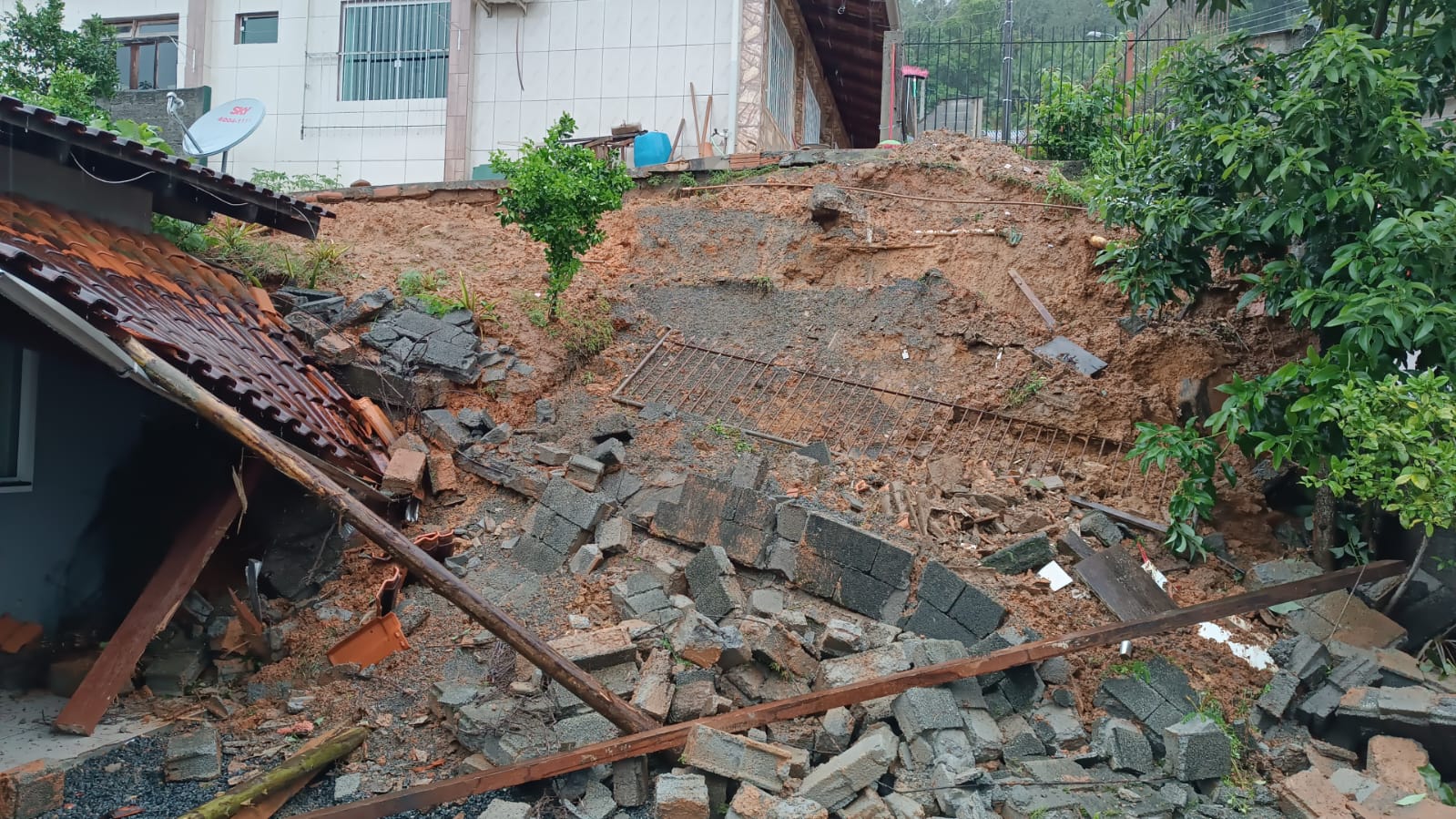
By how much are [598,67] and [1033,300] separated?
7570 mm

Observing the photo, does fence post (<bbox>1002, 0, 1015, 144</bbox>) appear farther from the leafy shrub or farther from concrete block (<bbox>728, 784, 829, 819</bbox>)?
concrete block (<bbox>728, 784, 829, 819</bbox>)

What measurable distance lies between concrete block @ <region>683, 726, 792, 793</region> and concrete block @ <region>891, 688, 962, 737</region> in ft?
2.53

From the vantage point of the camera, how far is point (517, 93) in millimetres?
14102

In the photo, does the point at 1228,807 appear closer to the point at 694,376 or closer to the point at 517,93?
the point at 694,376

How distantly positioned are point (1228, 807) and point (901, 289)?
5988mm

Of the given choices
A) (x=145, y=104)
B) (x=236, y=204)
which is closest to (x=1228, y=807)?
(x=236, y=204)

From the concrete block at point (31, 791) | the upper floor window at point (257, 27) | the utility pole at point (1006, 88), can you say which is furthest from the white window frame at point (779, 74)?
the concrete block at point (31, 791)

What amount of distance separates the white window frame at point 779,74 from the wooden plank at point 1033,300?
5406 millimetres

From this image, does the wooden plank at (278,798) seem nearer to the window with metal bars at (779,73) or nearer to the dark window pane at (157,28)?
the window with metal bars at (779,73)

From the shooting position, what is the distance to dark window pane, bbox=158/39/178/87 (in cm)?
1528

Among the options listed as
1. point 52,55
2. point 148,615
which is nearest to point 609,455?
point 148,615

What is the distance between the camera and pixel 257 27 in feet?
48.8

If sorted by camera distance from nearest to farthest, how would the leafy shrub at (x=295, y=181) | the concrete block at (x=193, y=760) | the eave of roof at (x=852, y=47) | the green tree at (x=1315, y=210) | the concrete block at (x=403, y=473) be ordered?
the concrete block at (x=193, y=760), the green tree at (x=1315, y=210), the concrete block at (x=403, y=473), the leafy shrub at (x=295, y=181), the eave of roof at (x=852, y=47)

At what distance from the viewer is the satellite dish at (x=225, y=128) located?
11.2m
